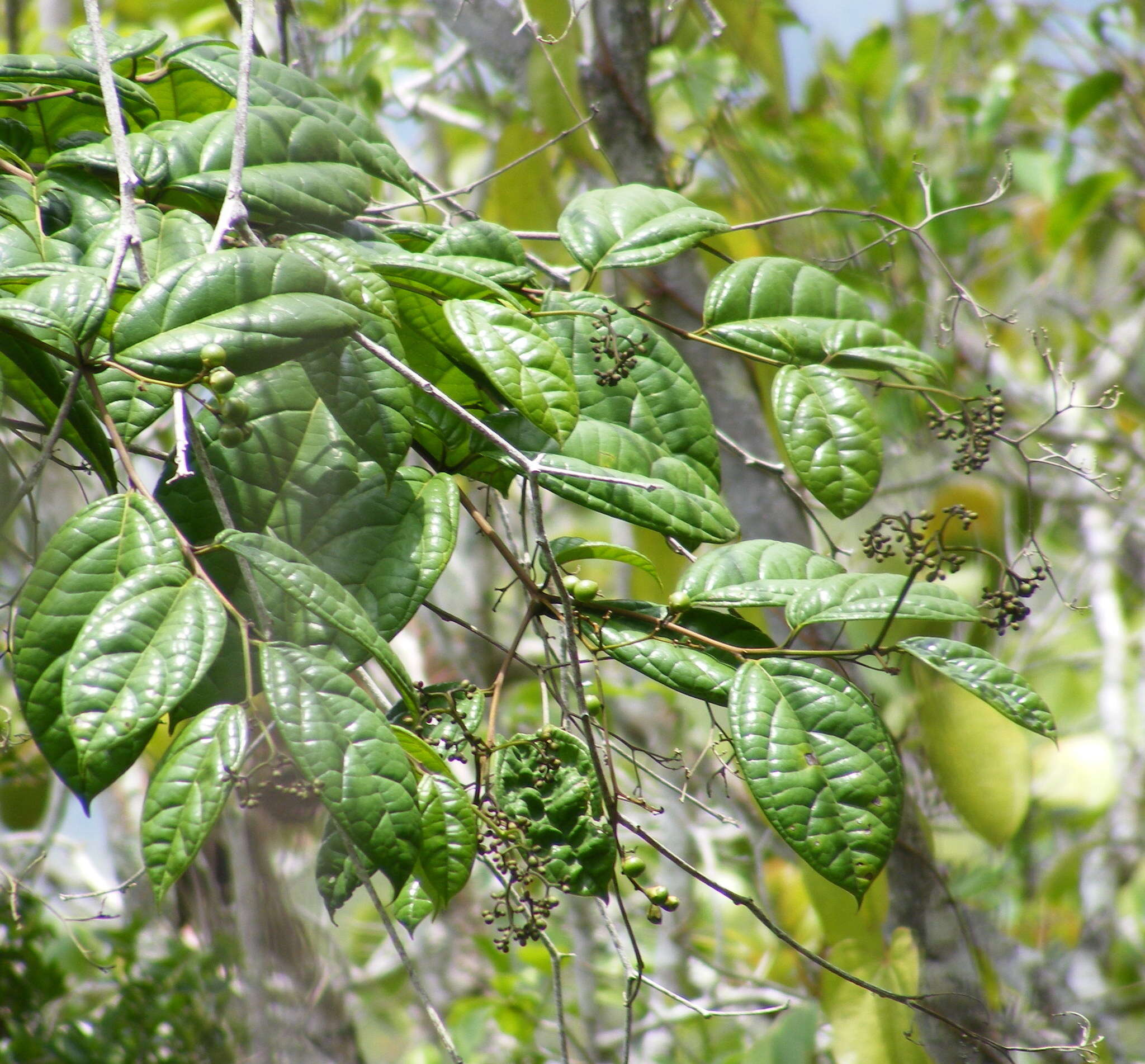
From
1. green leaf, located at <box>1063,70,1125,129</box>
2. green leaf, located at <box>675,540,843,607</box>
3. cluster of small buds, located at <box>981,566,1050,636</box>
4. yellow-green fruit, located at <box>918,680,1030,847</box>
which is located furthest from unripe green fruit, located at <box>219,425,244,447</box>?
green leaf, located at <box>1063,70,1125,129</box>

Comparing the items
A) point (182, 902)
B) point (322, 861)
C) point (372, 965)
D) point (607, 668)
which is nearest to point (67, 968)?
point (182, 902)

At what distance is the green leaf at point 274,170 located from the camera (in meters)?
0.51

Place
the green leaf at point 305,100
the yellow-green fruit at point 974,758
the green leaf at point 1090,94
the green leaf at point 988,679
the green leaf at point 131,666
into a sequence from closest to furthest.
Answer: the green leaf at point 131,666
the green leaf at point 988,679
the green leaf at point 305,100
the yellow-green fruit at point 974,758
the green leaf at point 1090,94

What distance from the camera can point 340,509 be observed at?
466mm

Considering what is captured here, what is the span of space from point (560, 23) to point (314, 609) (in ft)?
2.57

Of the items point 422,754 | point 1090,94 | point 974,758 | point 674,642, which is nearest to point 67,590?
point 422,754

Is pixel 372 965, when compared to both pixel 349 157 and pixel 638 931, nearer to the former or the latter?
pixel 638 931

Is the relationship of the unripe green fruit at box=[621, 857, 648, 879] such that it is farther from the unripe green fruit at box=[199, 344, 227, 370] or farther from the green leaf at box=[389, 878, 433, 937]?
the unripe green fruit at box=[199, 344, 227, 370]

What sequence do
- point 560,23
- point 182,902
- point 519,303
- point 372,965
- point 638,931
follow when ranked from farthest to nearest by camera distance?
point 638,931, point 372,965, point 182,902, point 560,23, point 519,303

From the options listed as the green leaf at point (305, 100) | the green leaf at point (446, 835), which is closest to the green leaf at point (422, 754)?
the green leaf at point (446, 835)

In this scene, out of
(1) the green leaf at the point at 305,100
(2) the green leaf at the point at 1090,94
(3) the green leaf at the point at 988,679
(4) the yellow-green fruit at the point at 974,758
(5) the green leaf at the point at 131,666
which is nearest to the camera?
(5) the green leaf at the point at 131,666

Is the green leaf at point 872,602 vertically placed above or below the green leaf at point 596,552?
below

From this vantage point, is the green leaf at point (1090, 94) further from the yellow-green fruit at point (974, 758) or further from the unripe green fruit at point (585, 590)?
the unripe green fruit at point (585, 590)

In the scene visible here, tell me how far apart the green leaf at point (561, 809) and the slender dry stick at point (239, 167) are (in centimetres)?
26
